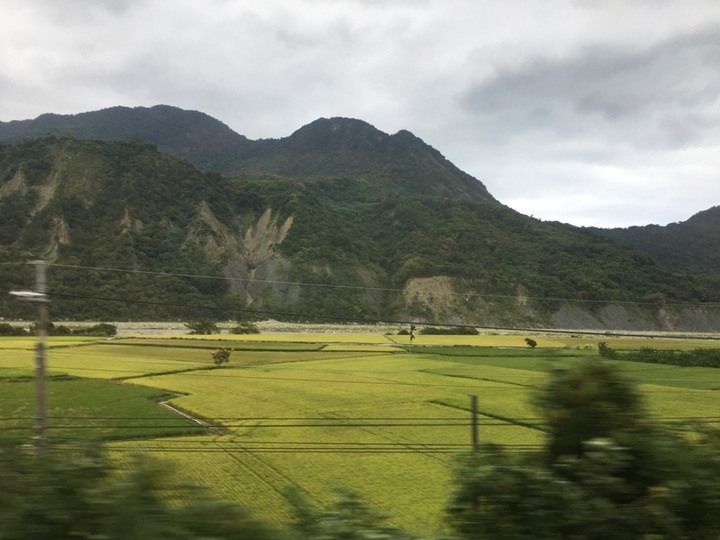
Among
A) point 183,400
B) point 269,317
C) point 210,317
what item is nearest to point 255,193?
point 269,317

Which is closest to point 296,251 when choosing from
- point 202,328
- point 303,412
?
point 202,328

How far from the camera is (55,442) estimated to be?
3.55 meters

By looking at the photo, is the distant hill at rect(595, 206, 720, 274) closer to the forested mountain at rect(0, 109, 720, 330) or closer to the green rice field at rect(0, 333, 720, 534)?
the forested mountain at rect(0, 109, 720, 330)

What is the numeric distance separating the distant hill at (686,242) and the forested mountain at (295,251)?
17.4m

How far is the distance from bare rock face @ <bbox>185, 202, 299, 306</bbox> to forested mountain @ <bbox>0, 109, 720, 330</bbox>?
33 centimetres

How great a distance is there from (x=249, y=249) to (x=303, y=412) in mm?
84060

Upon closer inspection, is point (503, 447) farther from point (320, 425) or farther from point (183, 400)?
point (183, 400)

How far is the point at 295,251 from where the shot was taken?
306 ft

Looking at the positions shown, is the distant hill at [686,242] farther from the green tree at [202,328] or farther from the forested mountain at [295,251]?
the green tree at [202,328]

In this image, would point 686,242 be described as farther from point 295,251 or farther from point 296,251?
point 295,251

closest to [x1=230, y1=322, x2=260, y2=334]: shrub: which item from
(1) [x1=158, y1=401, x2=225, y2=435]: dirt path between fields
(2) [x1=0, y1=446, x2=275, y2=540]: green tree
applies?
(1) [x1=158, y1=401, x2=225, y2=435]: dirt path between fields

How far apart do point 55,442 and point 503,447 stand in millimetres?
3363

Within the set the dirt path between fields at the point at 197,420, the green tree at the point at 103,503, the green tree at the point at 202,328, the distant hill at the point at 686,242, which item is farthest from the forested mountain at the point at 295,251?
the green tree at the point at 103,503

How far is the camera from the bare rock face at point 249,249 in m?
78.6
